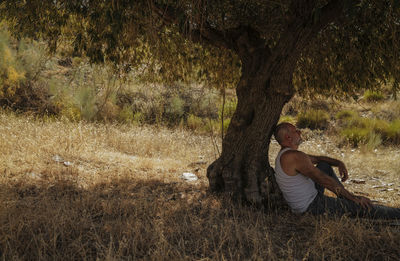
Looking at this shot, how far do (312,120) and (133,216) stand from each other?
490 inches

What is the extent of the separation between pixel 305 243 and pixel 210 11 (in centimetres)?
316

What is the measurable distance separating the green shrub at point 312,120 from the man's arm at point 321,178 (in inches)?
437

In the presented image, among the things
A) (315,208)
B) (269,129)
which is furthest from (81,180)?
(315,208)

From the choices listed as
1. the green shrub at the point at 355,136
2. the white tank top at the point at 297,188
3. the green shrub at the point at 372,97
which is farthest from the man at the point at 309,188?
the green shrub at the point at 372,97

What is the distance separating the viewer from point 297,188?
403 cm

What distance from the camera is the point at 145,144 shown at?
28.3ft

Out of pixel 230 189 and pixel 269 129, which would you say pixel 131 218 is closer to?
pixel 230 189

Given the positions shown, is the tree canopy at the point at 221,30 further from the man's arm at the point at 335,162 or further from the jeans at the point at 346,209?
the jeans at the point at 346,209

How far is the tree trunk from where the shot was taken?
428 cm

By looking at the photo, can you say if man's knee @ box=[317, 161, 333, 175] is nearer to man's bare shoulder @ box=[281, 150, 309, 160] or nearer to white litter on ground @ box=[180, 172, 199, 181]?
man's bare shoulder @ box=[281, 150, 309, 160]

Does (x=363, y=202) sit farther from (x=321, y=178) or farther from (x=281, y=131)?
(x=281, y=131)

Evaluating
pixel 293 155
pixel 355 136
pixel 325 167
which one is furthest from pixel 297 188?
pixel 355 136

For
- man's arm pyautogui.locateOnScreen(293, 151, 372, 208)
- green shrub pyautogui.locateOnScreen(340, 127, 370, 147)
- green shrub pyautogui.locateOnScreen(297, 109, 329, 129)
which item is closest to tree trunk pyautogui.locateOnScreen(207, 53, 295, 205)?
man's arm pyautogui.locateOnScreen(293, 151, 372, 208)

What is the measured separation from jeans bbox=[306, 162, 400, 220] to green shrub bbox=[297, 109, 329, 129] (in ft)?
35.8
